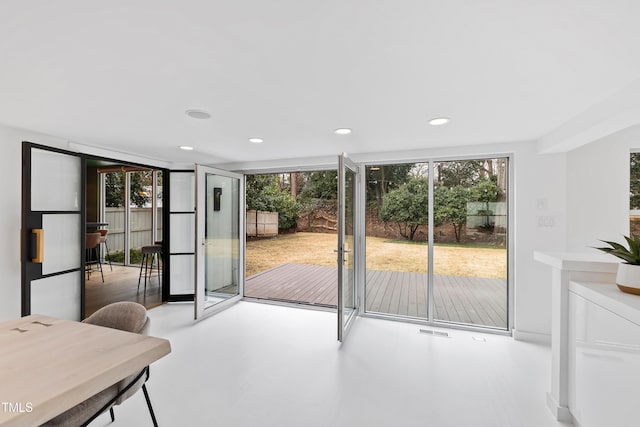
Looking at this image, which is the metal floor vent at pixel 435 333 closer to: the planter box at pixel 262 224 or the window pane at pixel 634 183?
the window pane at pixel 634 183

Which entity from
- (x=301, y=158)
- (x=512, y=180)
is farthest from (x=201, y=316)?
(x=512, y=180)

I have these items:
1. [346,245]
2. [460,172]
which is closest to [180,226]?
[346,245]

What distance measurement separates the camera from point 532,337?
9.93 ft

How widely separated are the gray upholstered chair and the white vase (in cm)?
272

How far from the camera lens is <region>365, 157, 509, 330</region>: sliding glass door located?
3.32 m

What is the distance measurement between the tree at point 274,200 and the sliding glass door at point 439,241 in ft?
16.1

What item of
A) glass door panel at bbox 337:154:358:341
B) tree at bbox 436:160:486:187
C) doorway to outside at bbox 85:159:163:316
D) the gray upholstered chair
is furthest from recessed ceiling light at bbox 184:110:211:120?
doorway to outside at bbox 85:159:163:316

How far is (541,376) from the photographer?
2.36 meters

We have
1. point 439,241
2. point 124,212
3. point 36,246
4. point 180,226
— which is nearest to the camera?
point 36,246

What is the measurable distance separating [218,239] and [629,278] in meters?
4.20

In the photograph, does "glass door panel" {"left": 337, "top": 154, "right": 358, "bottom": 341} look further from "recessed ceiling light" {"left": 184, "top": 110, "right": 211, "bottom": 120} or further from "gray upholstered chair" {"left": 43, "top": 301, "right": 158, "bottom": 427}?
"gray upholstered chair" {"left": 43, "top": 301, "right": 158, "bottom": 427}

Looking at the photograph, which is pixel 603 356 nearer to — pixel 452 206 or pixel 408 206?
pixel 452 206

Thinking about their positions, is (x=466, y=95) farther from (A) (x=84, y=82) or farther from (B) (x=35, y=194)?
(B) (x=35, y=194)

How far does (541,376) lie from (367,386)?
153 cm
